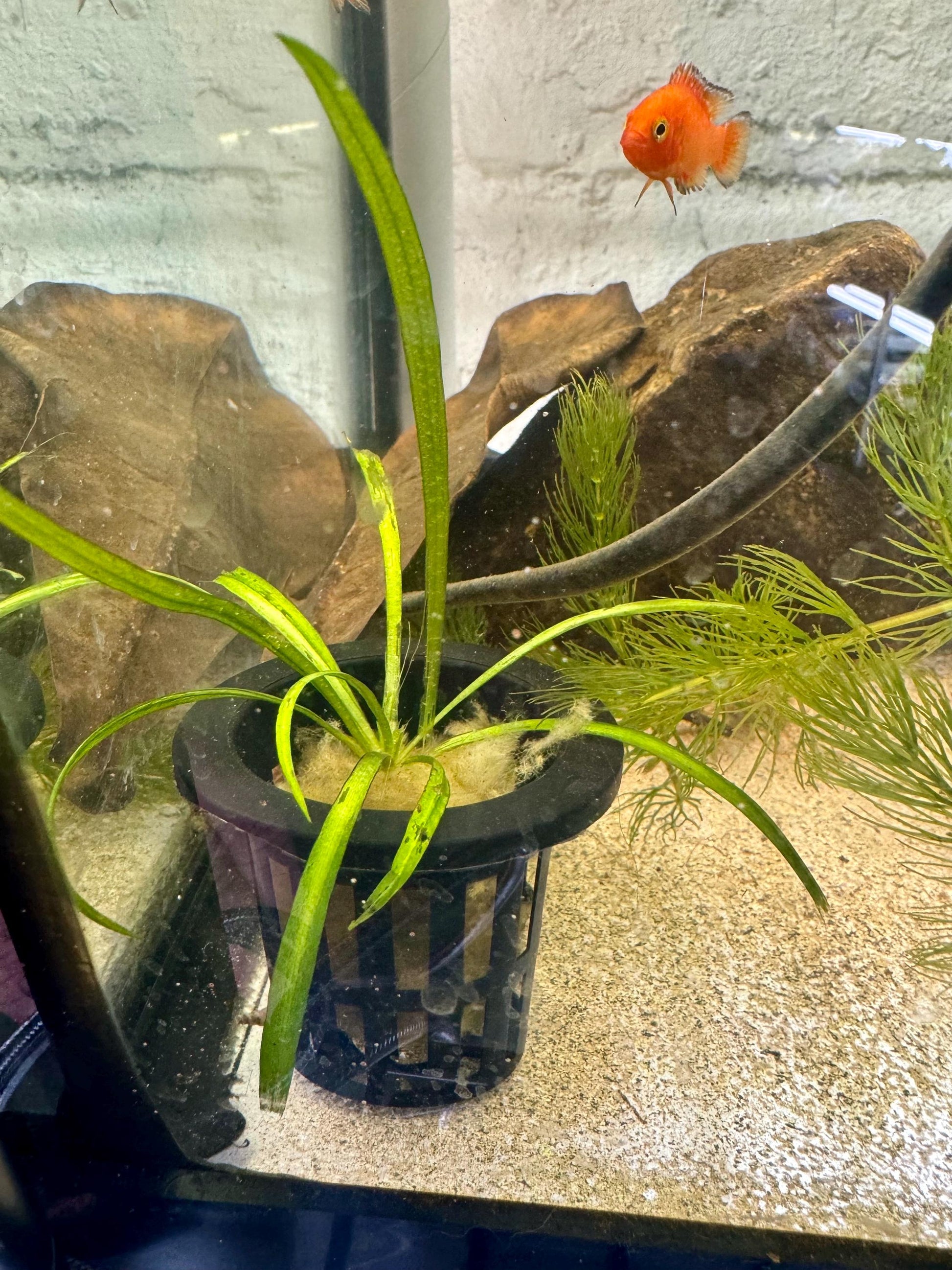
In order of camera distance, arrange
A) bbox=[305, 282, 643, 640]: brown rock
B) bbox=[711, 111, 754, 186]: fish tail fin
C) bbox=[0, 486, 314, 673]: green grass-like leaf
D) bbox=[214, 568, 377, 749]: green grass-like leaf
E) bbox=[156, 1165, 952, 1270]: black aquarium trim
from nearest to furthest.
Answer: bbox=[0, 486, 314, 673]: green grass-like leaf, bbox=[156, 1165, 952, 1270]: black aquarium trim, bbox=[214, 568, 377, 749]: green grass-like leaf, bbox=[711, 111, 754, 186]: fish tail fin, bbox=[305, 282, 643, 640]: brown rock

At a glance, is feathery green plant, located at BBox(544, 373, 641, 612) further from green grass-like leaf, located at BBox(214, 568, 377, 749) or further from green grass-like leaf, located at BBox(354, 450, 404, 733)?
green grass-like leaf, located at BBox(214, 568, 377, 749)

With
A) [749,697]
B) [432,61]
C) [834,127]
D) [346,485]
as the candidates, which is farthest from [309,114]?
[749,697]

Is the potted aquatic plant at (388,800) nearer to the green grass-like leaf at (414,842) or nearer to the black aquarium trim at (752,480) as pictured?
the green grass-like leaf at (414,842)

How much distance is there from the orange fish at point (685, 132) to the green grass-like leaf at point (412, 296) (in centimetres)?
46

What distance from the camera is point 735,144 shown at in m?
1.02

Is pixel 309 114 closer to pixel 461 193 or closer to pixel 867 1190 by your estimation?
pixel 461 193

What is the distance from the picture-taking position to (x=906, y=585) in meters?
1.37

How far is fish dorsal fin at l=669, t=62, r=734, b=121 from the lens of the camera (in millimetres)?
994

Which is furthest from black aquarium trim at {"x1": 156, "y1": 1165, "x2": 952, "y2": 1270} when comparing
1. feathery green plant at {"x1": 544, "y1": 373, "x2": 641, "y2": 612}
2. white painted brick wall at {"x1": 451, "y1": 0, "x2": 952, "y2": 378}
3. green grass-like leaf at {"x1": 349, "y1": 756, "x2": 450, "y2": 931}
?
white painted brick wall at {"x1": 451, "y1": 0, "x2": 952, "y2": 378}

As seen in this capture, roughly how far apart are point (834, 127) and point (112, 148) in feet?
3.15

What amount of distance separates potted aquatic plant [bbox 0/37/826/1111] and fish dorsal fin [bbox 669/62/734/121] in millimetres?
545

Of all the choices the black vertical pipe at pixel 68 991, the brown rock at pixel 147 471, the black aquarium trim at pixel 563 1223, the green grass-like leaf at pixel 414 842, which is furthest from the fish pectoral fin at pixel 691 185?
the black aquarium trim at pixel 563 1223

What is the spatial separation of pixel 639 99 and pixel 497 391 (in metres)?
0.45

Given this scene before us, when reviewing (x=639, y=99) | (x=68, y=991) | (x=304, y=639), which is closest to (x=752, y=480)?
(x=639, y=99)
